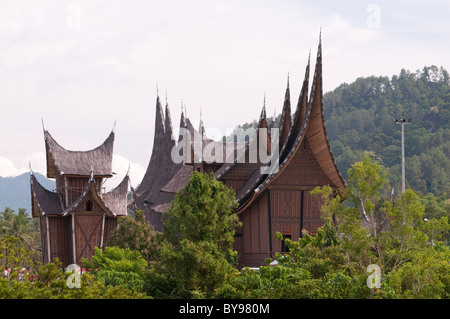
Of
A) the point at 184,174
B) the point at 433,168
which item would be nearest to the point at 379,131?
the point at 433,168

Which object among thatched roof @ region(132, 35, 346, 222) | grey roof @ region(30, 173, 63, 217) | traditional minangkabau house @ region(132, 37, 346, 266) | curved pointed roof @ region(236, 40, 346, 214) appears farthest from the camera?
grey roof @ region(30, 173, 63, 217)

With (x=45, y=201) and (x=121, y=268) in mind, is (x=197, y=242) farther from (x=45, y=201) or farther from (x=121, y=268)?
(x=45, y=201)

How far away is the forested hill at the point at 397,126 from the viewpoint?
10375cm

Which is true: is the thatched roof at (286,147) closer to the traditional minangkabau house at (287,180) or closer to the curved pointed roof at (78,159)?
the traditional minangkabau house at (287,180)

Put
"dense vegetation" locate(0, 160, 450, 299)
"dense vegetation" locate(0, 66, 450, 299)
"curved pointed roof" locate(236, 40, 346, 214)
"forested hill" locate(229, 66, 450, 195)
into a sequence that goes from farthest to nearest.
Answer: "forested hill" locate(229, 66, 450, 195) → "curved pointed roof" locate(236, 40, 346, 214) → "dense vegetation" locate(0, 160, 450, 299) → "dense vegetation" locate(0, 66, 450, 299)

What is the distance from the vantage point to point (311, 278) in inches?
664

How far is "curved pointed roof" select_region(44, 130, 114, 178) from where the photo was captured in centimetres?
3133

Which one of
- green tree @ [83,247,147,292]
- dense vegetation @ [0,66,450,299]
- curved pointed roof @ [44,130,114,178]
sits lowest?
green tree @ [83,247,147,292]

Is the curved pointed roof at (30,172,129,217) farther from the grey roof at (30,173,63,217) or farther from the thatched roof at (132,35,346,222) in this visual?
the thatched roof at (132,35,346,222)

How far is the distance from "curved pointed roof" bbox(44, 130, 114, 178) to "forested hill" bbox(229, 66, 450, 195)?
61.8 meters

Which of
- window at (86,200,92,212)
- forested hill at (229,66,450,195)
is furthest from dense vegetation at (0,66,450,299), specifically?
forested hill at (229,66,450,195)

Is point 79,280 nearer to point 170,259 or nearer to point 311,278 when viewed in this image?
point 170,259

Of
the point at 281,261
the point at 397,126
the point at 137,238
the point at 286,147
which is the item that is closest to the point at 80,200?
the point at 137,238

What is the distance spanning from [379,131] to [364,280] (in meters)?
108
